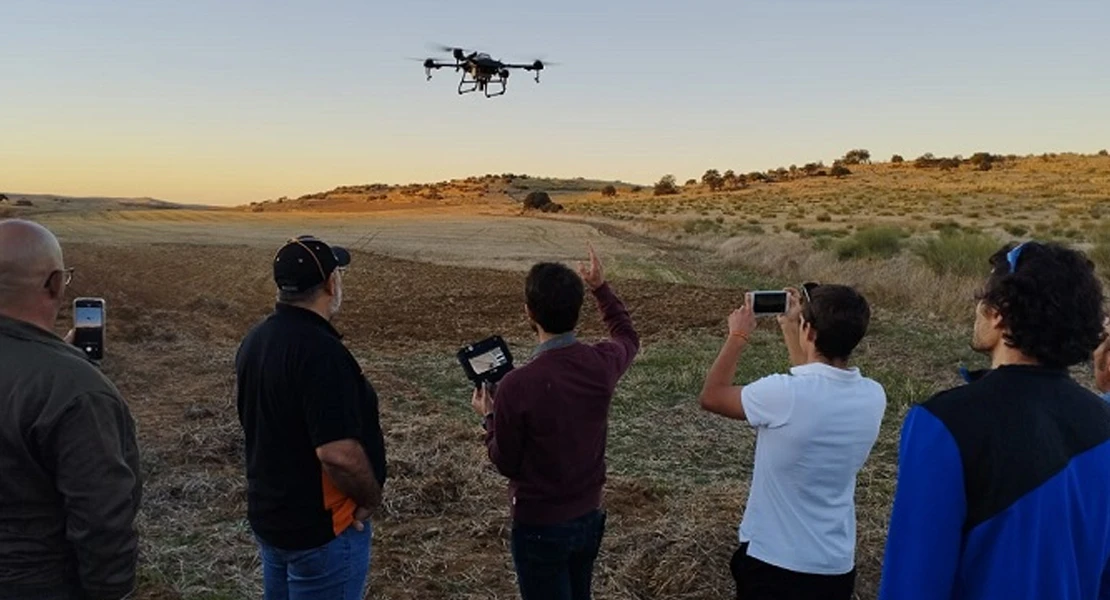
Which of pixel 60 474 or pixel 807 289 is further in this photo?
pixel 807 289

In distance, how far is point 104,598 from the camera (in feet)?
9.07

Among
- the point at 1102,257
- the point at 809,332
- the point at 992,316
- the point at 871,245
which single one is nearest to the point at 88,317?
the point at 809,332

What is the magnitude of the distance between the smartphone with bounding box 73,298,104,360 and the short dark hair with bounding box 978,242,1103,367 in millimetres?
3524

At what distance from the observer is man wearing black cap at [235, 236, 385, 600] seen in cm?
309

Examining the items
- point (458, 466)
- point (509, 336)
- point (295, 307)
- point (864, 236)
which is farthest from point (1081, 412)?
point (864, 236)

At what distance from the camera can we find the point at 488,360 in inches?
147

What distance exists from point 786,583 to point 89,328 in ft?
10.2

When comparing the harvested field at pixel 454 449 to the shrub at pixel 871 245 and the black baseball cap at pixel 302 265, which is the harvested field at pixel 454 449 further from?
the shrub at pixel 871 245

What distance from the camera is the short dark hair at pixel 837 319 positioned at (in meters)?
3.11

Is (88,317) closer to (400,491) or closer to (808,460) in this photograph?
(808,460)

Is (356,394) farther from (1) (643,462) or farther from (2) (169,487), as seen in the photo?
(1) (643,462)

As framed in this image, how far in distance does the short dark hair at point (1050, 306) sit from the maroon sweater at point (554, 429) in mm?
1642

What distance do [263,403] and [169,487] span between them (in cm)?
440

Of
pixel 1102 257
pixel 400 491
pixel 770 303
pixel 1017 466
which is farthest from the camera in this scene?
pixel 1102 257
